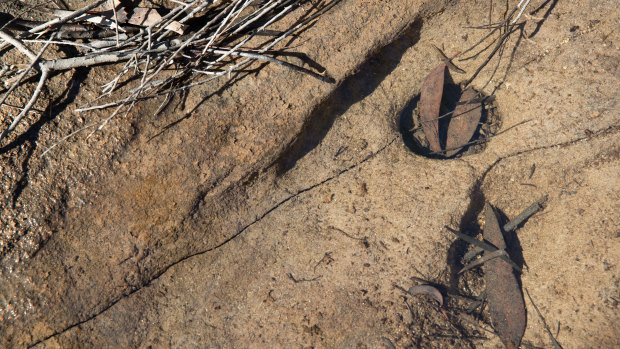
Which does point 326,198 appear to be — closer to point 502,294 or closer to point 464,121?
point 464,121

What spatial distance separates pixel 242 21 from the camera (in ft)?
7.84

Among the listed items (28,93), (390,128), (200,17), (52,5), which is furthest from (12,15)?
(390,128)

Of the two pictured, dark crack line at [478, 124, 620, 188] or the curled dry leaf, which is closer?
the curled dry leaf

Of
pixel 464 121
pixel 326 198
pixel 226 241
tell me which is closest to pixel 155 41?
pixel 226 241

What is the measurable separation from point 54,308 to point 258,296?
1296 millimetres

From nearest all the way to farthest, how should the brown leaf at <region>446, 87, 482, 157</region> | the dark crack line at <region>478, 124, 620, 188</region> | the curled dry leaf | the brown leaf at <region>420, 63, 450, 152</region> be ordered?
1. the curled dry leaf
2. the dark crack line at <region>478, 124, 620, 188</region>
3. the brown leaf at <region>420, 63, 450, 152</region>
4. the brown leaf at <region>446, 87, 482, 157</region>

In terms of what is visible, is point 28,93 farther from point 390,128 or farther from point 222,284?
point 390,128

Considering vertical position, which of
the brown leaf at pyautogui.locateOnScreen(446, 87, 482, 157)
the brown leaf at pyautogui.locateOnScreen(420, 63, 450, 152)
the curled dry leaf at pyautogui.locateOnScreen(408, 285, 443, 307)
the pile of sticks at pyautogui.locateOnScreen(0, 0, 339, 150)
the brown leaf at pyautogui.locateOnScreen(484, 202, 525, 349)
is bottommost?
the brown leaf at pyautogui.locateOnScreen(484, 202, 525, 349)

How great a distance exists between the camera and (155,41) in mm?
2408

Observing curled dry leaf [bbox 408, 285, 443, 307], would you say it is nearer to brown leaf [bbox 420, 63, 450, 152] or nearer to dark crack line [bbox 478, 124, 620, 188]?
dark crack line [bbox 478, 124, 620, 188]

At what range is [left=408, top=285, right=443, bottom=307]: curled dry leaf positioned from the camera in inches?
105

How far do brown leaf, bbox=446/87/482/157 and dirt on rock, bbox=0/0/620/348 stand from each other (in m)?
0.16

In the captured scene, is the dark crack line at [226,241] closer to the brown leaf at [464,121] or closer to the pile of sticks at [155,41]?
the brown leaf at [464,121]

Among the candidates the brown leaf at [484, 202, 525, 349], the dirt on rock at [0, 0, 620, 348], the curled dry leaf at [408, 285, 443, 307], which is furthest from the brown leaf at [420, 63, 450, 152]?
the curled dry leaf at [408, 285, 443, 307]
